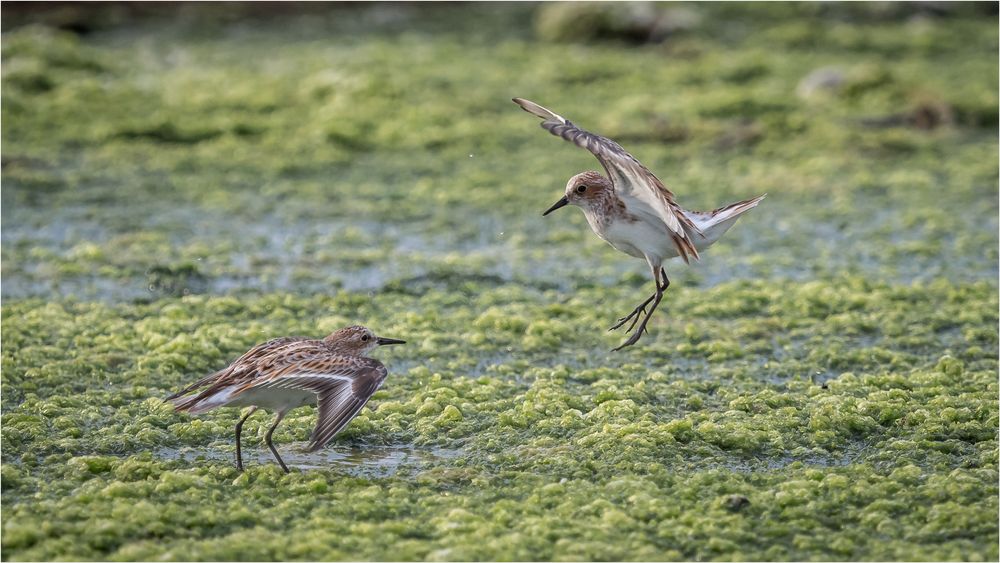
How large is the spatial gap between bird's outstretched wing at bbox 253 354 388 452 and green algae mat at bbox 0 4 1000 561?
42 centimetres

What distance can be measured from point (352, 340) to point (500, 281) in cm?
334

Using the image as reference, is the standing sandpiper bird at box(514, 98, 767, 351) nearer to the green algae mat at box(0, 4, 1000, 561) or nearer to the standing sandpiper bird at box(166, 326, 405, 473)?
the green algae mat at box(0, 4, 1000, 561)

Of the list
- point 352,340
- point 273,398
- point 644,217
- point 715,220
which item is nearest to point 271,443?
point 273,398

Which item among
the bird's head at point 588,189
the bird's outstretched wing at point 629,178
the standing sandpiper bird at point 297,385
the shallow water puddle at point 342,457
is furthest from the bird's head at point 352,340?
the bird's outstretched wing at point 629,178

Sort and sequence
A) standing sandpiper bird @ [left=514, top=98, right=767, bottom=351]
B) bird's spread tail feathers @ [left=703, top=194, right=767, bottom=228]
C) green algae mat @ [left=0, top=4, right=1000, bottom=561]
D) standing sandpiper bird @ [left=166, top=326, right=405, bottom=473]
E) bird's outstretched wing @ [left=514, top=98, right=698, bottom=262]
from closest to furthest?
bird's outstretched wing @ [left=514, top=98, right=698, bottom=262]
green algae mat @ [left=0, top=4, right=1000, bottom=561]
standing sandpiper bird @ [left=166, top=326, right=405, bottom=473]
standing sandpiper bird @ [left=514, top=98, right=767, bottom=351]
bird's spread tail feathers @ [left=703, top=194, right=767, bottom=228]

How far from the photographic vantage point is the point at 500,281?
10.5 m

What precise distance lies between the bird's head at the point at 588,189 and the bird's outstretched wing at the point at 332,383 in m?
1.32

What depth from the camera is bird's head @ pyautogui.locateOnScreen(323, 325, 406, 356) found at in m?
7.21

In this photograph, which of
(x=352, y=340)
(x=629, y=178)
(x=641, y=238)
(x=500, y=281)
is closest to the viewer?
(x=629, y=178)

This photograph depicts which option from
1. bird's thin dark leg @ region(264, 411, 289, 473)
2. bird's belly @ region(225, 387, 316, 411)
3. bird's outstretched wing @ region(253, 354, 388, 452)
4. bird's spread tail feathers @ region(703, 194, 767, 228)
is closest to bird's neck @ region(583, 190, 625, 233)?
bird's spread tail feathers @ region(703, 194, 767, 228)

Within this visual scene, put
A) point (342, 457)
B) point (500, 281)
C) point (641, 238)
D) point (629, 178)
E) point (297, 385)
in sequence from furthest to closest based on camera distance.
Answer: point (500, 281) < point (342, 457) < point (641, 238) < point (297, 385) < point (629, 178)

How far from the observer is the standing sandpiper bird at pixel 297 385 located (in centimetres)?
644

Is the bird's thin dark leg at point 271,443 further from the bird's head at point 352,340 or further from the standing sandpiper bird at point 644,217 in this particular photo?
the standing sandpiper bird at point 644,217

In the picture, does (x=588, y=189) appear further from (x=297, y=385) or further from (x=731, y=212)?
(x=297, y=385)
